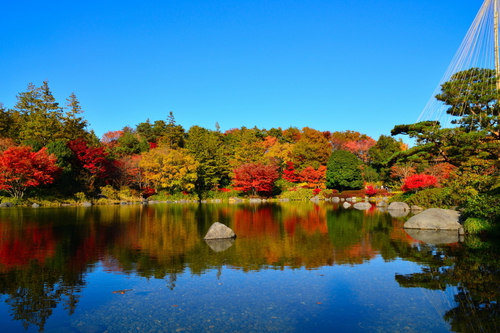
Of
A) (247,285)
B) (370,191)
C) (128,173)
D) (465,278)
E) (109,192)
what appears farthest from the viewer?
(370,191)

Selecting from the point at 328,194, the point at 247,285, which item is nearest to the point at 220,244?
the point at 247,285

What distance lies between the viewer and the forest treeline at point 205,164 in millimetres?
18070

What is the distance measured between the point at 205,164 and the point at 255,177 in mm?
5916

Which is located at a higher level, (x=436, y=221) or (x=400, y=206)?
(x=400, y=206)

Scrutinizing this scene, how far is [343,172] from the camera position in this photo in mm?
39812

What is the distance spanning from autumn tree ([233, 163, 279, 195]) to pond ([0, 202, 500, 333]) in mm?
24058

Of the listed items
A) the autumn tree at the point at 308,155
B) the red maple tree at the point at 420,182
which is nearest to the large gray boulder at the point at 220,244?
the red maple tree at the point at 420,182

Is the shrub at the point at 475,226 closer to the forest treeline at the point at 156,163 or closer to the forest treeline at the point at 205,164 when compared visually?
the forest treeline at the point at 205,164

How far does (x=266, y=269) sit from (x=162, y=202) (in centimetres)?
2842

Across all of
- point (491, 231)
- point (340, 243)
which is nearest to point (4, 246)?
point (340, 243)

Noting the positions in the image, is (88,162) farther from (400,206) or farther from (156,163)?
(400,206)

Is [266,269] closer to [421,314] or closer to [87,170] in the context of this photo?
[421,314]

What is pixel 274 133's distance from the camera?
53781mm

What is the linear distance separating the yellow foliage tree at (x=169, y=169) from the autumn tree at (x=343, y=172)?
52.7 feet
